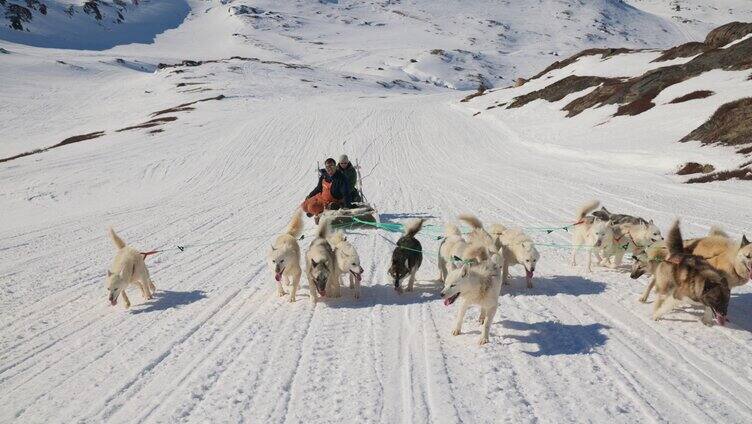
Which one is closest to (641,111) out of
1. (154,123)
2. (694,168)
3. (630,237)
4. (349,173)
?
(694,168)

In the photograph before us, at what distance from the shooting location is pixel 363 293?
22.7 feet

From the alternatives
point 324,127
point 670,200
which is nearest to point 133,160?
point 324,127

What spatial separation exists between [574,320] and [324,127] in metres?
28.8

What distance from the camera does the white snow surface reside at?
4324 millimetres

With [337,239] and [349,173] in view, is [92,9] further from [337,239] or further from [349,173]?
[337,239]

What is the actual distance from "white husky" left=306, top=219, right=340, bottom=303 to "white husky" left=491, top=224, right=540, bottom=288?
232 centimetres

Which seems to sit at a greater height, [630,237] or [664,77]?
[664,77]

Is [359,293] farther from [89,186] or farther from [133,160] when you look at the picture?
[133,160]

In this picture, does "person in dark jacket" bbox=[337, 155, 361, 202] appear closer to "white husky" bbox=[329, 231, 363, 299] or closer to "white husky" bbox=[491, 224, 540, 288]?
"white husky" bbox=[329, 231, 363, 299]

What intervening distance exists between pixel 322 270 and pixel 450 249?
181cm

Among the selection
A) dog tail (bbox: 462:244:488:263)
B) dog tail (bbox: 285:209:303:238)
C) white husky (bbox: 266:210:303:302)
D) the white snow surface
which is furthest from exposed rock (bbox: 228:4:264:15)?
dog tail (bbox: 462:244:488:263)

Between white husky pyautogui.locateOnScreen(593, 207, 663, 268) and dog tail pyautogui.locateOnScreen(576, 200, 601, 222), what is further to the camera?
dog tail pyautogui.locateOnScreen(576, 200, 601, 222)

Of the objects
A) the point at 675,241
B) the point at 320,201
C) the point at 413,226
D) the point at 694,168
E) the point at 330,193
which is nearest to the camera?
the point at 675,241

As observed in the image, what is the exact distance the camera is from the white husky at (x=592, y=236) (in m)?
7.36
